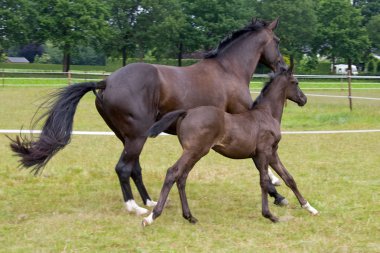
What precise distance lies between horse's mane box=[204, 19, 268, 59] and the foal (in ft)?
2.76

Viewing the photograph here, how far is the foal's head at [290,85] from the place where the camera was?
579 cm

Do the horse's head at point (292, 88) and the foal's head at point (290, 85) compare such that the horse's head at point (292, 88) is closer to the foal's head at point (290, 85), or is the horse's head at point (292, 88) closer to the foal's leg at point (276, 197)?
the foal's head at point (290, 85)

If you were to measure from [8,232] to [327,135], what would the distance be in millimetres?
8630

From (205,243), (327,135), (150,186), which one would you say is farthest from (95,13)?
(205,243)

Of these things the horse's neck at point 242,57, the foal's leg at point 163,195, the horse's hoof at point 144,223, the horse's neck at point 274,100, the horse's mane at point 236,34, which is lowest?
the horse's hoof at point 144,223

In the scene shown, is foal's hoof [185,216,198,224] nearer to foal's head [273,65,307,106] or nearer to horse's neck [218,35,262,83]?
foal's head [273,65,307,106]

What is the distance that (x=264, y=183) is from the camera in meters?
5.29

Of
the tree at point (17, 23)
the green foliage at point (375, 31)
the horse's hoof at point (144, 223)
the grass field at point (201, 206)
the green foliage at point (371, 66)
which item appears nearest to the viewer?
the grass field at point (201, 206)

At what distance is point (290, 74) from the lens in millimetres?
5816

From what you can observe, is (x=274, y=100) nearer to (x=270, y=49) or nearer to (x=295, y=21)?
(x=270, y=49)

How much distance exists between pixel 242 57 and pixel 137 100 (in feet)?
4.97

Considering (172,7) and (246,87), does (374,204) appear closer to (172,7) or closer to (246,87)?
(246,87)

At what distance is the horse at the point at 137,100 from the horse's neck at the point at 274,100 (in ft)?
1.12

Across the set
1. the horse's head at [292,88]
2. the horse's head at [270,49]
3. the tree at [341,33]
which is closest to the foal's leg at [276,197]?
the horse's head at [292,88]
